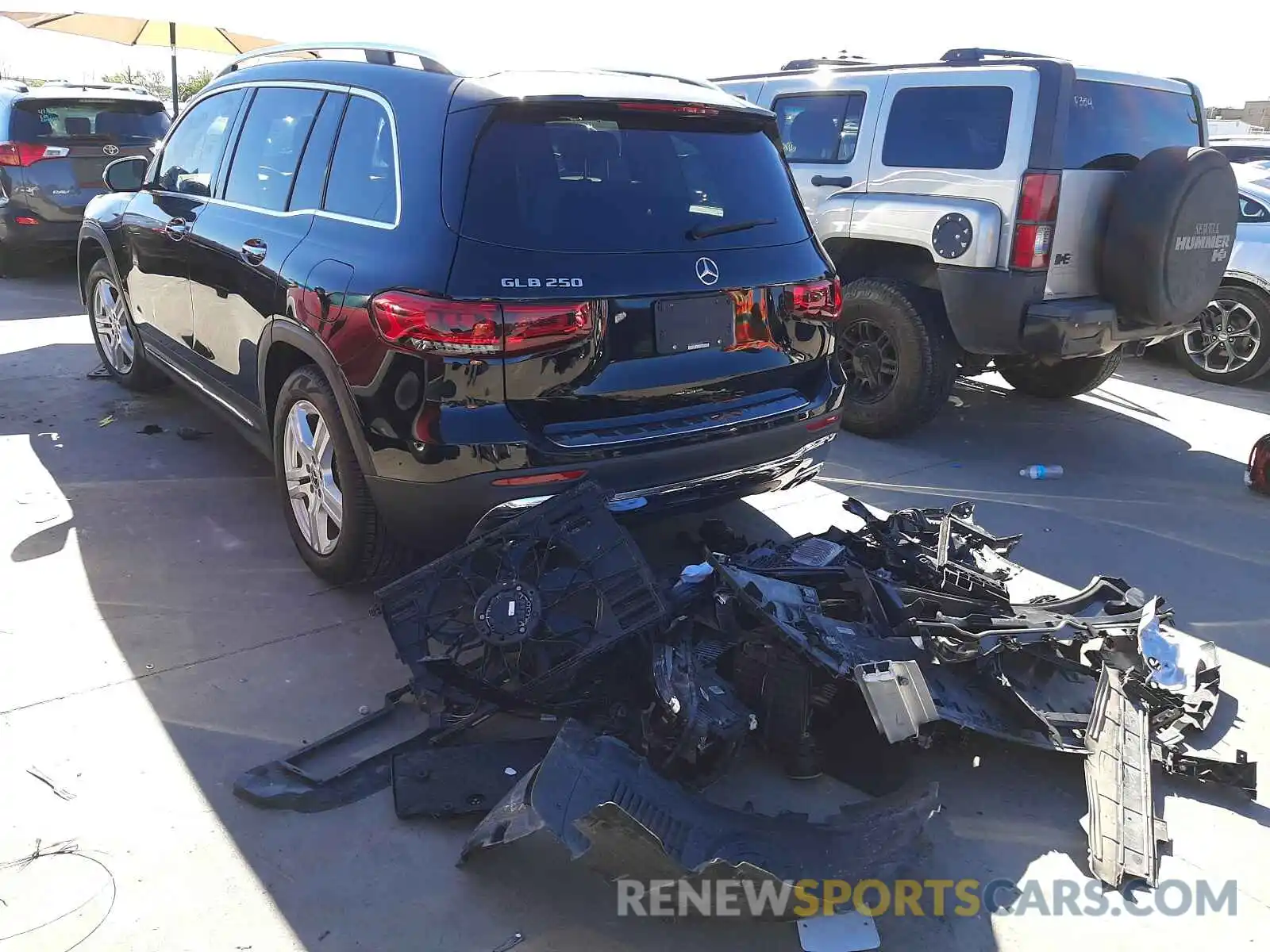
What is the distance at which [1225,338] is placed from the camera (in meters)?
8.05

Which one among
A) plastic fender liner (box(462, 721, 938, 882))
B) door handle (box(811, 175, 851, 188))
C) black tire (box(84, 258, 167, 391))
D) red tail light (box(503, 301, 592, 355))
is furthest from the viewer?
door handle (box(811, 175, 851, 188))

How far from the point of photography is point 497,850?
2.61 meters

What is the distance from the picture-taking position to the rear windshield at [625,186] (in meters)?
3.22

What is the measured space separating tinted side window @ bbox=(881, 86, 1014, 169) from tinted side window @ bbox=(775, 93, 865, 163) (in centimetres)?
30

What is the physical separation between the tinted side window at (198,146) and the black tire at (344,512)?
1.52 m

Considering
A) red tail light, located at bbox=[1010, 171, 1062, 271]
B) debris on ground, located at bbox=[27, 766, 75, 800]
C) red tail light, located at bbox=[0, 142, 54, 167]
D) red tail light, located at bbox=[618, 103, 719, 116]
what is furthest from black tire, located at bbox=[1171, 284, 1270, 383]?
red tail light, located at bbox=[0, 142, 54, 167]

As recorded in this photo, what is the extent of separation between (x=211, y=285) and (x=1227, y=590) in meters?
4.62

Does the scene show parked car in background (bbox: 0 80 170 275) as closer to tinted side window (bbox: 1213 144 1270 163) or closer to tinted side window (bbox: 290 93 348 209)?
tinted side window (bbox: 290 93 348 209)

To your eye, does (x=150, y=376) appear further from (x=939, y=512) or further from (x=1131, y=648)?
(x=1131, y=648)

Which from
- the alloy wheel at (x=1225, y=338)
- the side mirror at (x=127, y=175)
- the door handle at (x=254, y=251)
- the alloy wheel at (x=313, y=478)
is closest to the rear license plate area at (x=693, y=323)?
the alloy wheel at (x=313, y=478)

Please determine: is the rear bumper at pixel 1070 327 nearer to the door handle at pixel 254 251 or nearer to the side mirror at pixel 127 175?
the door handle at pixel 254 251

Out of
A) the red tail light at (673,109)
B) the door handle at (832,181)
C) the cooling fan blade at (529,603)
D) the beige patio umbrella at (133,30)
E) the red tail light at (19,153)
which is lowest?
Result: the cooling fan blade at (529,603)

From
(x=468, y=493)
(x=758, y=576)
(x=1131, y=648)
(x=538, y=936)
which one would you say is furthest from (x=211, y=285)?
(x=1131, y=648)

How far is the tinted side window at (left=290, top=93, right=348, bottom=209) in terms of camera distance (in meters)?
3.78
